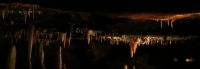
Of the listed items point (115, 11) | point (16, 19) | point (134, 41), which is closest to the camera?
point (115, 11)

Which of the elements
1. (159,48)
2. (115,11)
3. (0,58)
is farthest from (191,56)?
(115,11)

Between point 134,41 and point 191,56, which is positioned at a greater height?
point 134,41

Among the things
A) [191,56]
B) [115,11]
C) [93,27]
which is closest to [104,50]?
[191,56]

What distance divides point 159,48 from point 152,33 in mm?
4892

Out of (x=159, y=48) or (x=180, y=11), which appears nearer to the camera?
(x=180, y=11)

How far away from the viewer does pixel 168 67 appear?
11.1 metres

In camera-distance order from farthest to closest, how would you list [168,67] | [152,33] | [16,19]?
1. [168,67]
2. [152,33]
3. [16,19]

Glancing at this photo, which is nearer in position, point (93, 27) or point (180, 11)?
point (180, 11)

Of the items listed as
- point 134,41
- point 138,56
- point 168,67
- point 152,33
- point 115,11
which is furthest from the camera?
point 138,56

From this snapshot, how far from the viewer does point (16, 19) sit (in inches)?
257

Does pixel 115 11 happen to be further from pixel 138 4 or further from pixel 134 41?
pixel 134 41

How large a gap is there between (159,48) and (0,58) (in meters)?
7.63

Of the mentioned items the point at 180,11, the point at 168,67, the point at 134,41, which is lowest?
the point at 168,67

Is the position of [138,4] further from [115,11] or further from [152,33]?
[152,33]
